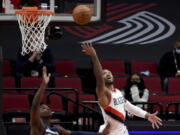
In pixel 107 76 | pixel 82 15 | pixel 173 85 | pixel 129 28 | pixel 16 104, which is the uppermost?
pixel 82 15

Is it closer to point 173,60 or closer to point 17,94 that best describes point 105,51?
point 173,60

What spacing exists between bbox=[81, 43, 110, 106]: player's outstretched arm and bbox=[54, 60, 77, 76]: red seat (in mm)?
6144

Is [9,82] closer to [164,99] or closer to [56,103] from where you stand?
[56,103]

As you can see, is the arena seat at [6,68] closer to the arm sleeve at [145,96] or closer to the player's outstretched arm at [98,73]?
the arm sleeve at [145,96]

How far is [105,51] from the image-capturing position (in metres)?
15.8

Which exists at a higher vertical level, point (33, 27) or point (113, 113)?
point (33, 27)

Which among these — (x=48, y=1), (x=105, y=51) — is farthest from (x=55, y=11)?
(x=105, y=51)

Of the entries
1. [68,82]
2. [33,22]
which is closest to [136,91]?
[68,82]

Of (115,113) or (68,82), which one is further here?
(68,82)

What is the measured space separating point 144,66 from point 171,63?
902mm

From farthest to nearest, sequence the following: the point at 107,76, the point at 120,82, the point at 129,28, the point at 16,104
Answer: the point at 129,28 < the point at 120,82 < the point at 16,104 < the point at 107,76

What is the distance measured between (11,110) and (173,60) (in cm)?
407

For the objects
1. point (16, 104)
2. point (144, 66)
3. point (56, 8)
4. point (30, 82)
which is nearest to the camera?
point (56, 8)

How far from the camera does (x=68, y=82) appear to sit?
534 inches
